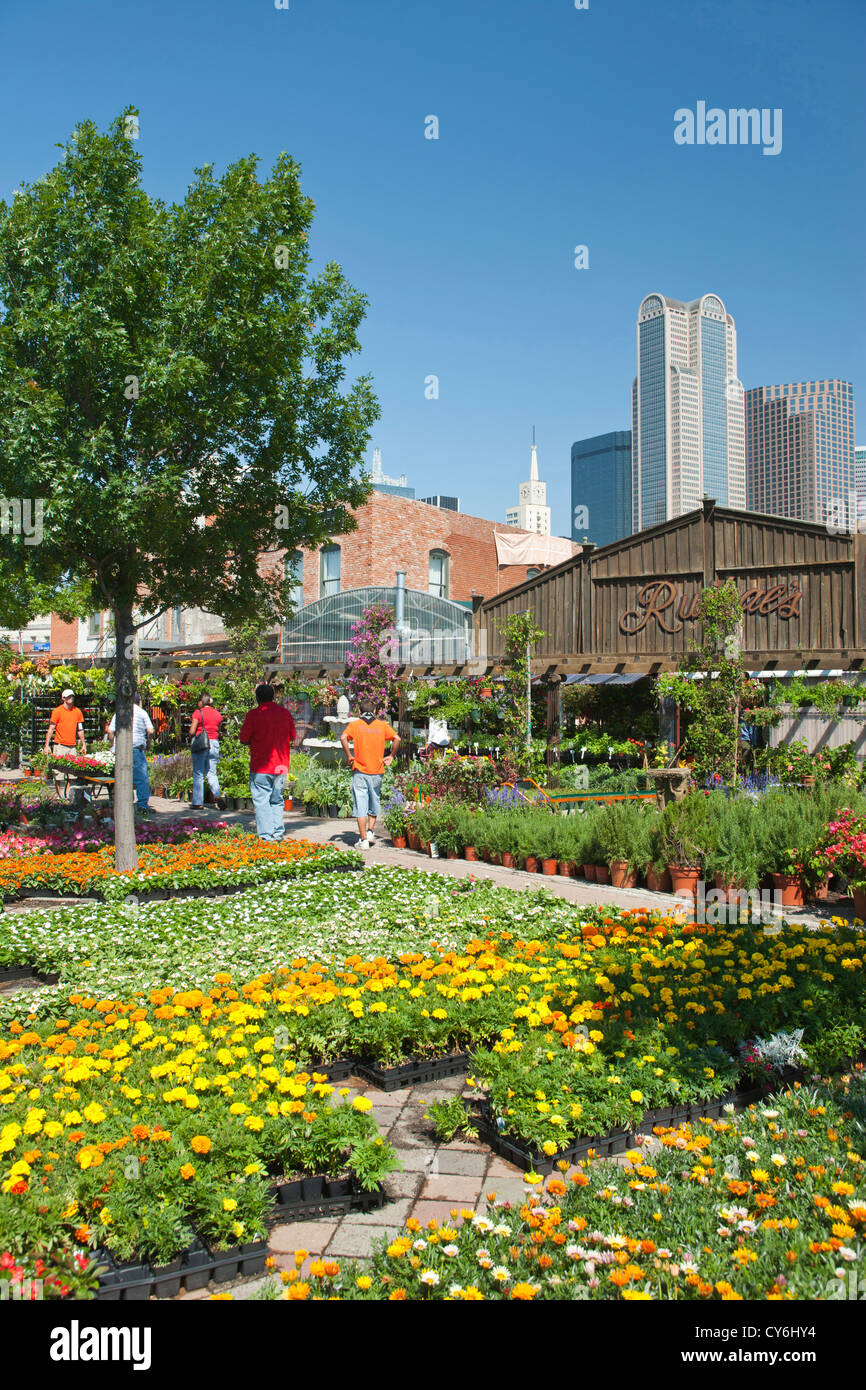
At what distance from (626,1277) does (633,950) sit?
3.05 metres

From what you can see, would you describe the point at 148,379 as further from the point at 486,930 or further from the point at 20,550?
the point at 486,930

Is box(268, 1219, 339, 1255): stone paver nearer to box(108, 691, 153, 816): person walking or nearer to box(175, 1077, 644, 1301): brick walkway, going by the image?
box(175, 1077, 644, 1301): brick walkway

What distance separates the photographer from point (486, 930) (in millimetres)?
6066

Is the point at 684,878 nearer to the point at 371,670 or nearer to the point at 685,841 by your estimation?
the point at 685,841

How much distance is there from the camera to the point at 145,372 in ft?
25.8

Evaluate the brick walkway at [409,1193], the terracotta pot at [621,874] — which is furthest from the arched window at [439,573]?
the brick walkway at [409,1193]

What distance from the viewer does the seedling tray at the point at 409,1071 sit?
13.4 feet

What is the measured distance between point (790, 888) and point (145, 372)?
6.72 m

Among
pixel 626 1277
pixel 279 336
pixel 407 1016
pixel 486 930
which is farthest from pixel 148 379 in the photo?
pixel 626 1277

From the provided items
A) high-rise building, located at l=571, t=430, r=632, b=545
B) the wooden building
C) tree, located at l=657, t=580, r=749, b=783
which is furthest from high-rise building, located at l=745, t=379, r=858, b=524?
tree, located at l=657, t=580, r=749, b=783

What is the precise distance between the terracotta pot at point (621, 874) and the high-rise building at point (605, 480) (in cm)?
17453

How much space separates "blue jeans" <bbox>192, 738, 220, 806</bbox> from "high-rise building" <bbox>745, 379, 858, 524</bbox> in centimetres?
9795

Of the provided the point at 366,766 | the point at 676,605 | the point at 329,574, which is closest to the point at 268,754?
the point at 366,766

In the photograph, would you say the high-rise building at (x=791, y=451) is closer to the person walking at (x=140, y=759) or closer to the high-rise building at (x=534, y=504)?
the high-rise building at (x=534, y=504)
